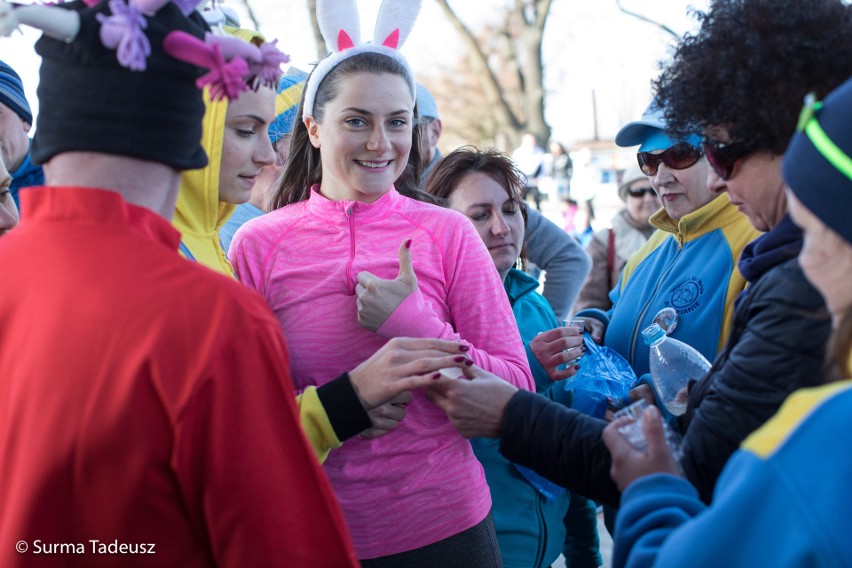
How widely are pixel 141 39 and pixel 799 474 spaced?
1.22 m

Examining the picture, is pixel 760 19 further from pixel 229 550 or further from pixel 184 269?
pixel 229 550

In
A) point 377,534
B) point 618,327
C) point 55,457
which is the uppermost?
point 55,457

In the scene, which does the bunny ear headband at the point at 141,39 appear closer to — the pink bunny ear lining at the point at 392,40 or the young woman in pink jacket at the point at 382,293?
the young woman in pink jacket at the point at 382,293

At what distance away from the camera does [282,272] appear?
237 cm

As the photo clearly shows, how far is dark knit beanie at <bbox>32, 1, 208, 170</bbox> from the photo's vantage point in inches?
53.8

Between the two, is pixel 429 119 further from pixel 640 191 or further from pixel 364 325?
pixel 364 325

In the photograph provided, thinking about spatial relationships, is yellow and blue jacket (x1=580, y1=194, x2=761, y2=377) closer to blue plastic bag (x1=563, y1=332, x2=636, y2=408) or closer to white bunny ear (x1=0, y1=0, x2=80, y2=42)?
blue plastic bag (x1=563, y1=332, x2=636, y2=408)

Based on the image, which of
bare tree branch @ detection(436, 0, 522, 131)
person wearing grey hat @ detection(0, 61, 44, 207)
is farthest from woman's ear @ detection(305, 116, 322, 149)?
bare tree branch @ detection(436, 0, 522, 131)

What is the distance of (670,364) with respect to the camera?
270 centimetres

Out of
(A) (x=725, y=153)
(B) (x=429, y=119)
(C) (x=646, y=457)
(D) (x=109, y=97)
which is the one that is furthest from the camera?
(B) (x=429, y=119)

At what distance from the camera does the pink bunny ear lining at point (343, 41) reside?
8.53 feet

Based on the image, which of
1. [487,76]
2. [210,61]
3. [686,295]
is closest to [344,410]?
[210,61]

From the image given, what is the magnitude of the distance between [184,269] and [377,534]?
117 centimetres

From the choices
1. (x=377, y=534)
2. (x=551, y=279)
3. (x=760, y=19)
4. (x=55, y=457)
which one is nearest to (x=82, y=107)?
(x=55, y=457)
